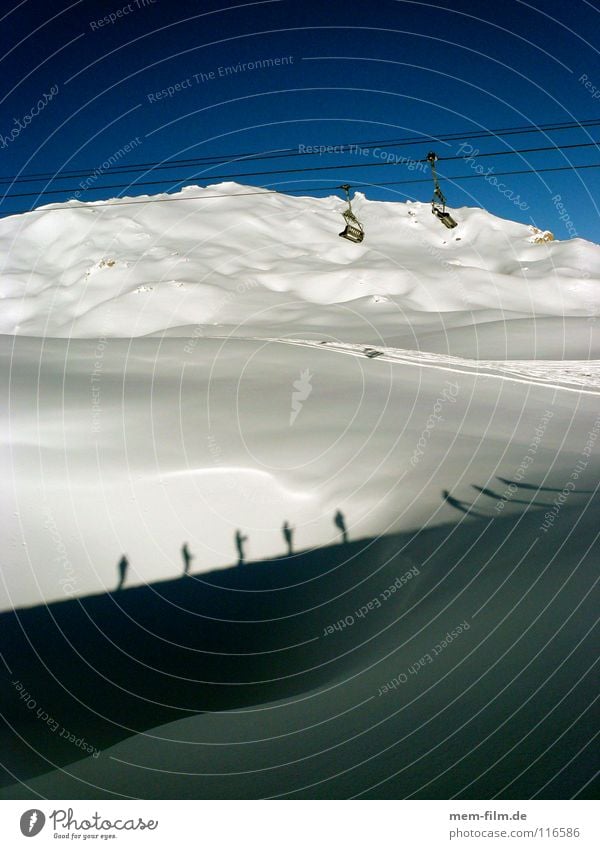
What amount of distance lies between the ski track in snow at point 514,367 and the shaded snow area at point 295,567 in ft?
0.50

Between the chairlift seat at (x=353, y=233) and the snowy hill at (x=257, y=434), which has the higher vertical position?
the chairlift seat at (x=353, y=233)

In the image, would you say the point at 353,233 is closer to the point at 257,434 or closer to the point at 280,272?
the point at 257,434

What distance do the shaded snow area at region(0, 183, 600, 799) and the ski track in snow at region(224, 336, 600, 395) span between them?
6.0 inches

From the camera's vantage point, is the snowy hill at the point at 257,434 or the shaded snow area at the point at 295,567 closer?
the shaded snow area at the point at 295,567

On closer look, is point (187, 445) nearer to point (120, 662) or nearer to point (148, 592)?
point (148, 592)

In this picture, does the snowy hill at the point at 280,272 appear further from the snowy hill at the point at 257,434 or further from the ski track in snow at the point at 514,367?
the snowy hill at the point at 257,434

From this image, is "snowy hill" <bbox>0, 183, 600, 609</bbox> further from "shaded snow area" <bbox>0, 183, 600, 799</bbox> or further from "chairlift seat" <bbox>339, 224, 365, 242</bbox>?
"chairlift seat" <bbox>339, 224, 365, 242</bbox>

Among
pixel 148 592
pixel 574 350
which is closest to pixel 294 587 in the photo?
pixel 148 592

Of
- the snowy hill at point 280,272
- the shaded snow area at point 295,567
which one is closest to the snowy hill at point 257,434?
the shaded snow area at point 295,567

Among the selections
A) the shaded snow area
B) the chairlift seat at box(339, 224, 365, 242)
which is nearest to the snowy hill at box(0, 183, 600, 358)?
the shaded snow area

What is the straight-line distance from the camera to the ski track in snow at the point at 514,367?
47.1 feet

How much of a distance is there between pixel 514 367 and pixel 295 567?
34.5 feet

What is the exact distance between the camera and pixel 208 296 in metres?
37.1

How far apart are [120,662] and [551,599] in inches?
189
